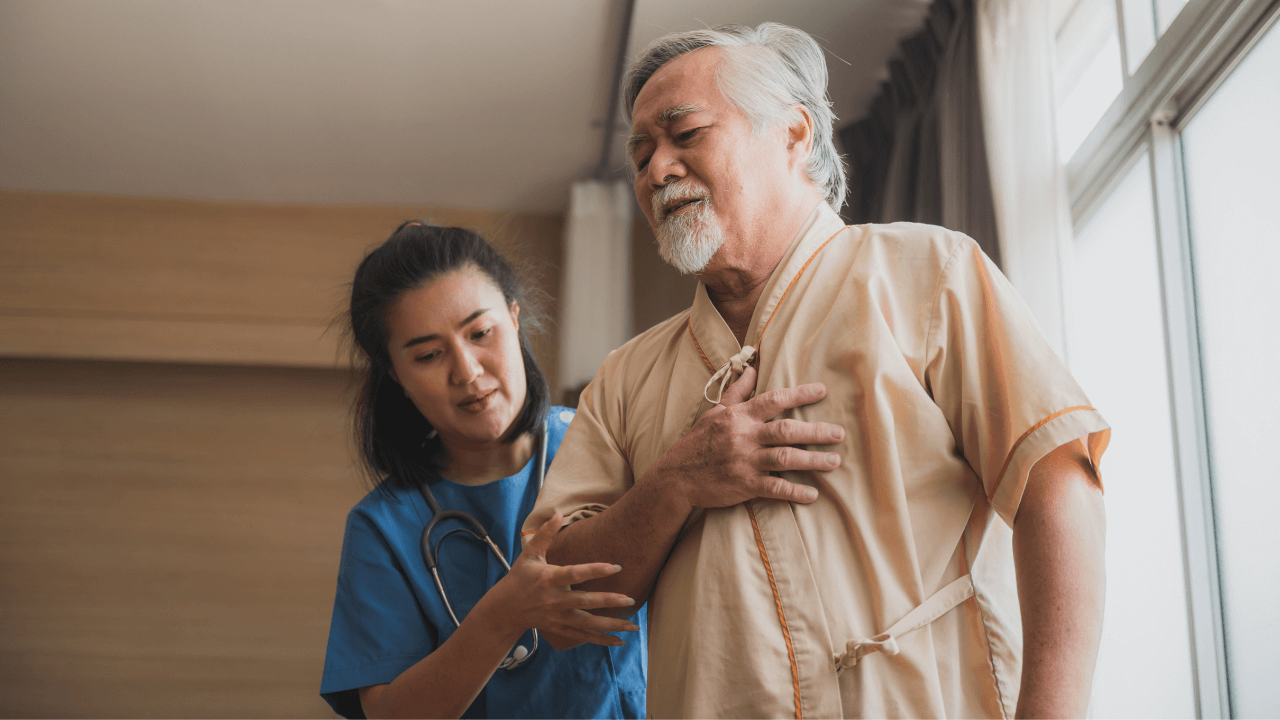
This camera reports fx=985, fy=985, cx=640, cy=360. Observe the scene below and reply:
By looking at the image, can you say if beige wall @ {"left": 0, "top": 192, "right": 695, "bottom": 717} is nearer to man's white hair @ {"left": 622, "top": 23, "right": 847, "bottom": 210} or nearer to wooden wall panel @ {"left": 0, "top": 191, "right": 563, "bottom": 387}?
wooden wall panel @ {"left": 0, "top": 191, "right": 563, "bottom": 387}

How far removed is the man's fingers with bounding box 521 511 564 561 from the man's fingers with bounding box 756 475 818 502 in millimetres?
A: 324

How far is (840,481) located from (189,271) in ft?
14.7

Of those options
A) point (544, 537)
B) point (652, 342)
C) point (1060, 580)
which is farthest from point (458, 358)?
point (1060, 580)

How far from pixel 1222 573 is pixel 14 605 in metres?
4.82

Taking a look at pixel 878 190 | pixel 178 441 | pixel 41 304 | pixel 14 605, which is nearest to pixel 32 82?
pixel 41 304

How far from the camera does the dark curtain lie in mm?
3016

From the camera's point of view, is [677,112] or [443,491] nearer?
[677,112]

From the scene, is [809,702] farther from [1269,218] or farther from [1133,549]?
[1133,549]

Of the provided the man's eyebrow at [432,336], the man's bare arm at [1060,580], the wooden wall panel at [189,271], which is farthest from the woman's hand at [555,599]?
the wooden wall panel at [189,271]

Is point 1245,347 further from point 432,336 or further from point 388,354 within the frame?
point 388,354

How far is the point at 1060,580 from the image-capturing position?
41.6 inches

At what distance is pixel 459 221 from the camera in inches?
195

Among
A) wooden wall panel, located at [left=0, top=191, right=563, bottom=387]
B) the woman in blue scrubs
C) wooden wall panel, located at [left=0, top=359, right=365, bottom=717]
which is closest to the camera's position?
the woman in blue scrubs

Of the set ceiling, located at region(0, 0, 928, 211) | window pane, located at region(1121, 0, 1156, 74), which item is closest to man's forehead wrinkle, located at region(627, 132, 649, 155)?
window pane, located at region(1121, 0, 1156, 74)
